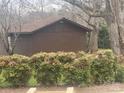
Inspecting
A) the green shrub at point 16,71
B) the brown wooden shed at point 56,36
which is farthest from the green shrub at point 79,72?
the brown wooden shed at point 56,36

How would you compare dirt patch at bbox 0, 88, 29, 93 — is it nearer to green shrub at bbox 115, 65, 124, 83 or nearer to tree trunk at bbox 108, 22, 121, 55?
green shrub at bbox 115, 65, 124, 83

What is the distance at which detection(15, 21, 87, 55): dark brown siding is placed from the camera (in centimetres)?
2980

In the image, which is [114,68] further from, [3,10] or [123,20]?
[3,10]

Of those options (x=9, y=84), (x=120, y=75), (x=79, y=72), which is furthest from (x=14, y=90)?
(x=120, y=75)

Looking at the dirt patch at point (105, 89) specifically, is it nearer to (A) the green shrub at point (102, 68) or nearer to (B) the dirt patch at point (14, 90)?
(A) the green shrub at point (102, 68)

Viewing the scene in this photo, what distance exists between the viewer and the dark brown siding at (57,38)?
2980cm

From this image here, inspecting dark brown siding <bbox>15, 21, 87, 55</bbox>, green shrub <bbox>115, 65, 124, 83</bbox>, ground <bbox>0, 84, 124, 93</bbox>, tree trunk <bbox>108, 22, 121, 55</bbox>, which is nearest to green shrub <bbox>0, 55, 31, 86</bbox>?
ground <bbox>0, 84, 124, 93</bbox>

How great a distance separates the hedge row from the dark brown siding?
48.3 feet

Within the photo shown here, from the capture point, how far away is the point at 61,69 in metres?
14.7

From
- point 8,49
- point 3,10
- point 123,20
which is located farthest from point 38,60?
point 3,10

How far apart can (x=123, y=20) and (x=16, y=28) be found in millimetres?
12353

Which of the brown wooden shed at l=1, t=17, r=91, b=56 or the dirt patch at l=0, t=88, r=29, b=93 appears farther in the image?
the brown wooden shed at l=1, t=17, r=91, b=56

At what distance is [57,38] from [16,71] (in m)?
15.4

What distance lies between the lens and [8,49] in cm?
2855
